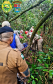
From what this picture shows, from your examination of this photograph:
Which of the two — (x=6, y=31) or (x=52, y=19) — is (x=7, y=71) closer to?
(x=6, y=31)

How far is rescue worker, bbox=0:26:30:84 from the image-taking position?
1094mm

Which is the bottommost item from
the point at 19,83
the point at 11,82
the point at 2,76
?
the point at 19,83

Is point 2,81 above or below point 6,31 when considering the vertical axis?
below

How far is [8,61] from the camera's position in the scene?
109cm

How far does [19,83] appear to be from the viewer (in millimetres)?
1521

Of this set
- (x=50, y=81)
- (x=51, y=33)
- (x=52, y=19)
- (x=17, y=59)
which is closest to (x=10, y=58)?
(x=17, y=59)

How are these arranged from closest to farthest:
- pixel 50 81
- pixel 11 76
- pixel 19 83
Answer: pixel 11 76 < pixel 19 83 < pixel 50 81

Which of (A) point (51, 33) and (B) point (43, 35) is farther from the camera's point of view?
(B) point (43, 35)

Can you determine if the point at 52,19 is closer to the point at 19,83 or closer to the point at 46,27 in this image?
the point at 46,27

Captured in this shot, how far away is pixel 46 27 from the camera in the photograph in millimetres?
3664

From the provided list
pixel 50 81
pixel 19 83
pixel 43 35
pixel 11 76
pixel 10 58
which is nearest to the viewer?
pixel 10 58

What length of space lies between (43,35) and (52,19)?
0.76 meters

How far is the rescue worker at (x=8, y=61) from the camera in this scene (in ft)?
3.59

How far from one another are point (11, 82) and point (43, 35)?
2751mm
